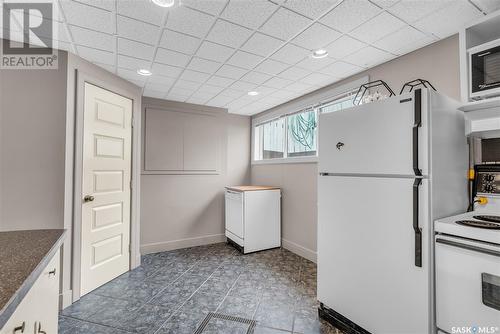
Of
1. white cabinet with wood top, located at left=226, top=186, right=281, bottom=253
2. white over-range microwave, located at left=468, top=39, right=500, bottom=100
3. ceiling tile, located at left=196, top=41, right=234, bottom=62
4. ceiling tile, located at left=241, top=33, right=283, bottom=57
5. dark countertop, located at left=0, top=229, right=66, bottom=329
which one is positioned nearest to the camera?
dark countertop, located at left=0, top=229, right=66, bottom=329

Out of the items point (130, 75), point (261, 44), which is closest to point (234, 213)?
point (130, 75)

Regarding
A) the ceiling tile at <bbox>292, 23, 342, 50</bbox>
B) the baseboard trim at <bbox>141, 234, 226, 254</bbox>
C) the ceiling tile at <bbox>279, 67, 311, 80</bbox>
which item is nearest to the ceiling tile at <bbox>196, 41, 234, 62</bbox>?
the ceiling tile at <bbox>292, 23, 342, 50</bbox>

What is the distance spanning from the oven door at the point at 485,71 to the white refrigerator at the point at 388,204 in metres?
0.18

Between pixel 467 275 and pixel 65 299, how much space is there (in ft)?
10.3

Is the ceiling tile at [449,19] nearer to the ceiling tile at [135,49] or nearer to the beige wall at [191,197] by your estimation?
the ceiling tile at [135,49]

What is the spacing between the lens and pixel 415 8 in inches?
65.1

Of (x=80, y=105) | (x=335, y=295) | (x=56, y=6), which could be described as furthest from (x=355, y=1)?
(x=80, y=105)

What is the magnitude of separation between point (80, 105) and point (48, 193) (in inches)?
35.9

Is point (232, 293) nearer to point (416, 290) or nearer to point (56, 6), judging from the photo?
point (416, 290)

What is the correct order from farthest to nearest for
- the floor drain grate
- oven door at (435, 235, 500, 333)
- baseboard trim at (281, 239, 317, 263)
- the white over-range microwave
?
baseboard trim at (281, 239, 317, 263) → the floor drain grate → the white over-range microwave → oven door at (435, 235, 500, 333)

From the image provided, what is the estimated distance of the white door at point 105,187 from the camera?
2.52m

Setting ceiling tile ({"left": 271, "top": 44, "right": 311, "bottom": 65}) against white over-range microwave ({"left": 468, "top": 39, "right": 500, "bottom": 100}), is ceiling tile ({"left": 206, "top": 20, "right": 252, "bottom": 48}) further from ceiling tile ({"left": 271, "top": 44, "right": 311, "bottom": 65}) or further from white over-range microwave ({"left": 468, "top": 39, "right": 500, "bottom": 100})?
white over-range microwave ({"left": 468, "top": 39, "right": 500, "bottom": 100})

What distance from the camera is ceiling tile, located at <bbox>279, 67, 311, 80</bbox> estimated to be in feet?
8.71

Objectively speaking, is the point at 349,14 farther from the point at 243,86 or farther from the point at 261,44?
the point at 243,86
